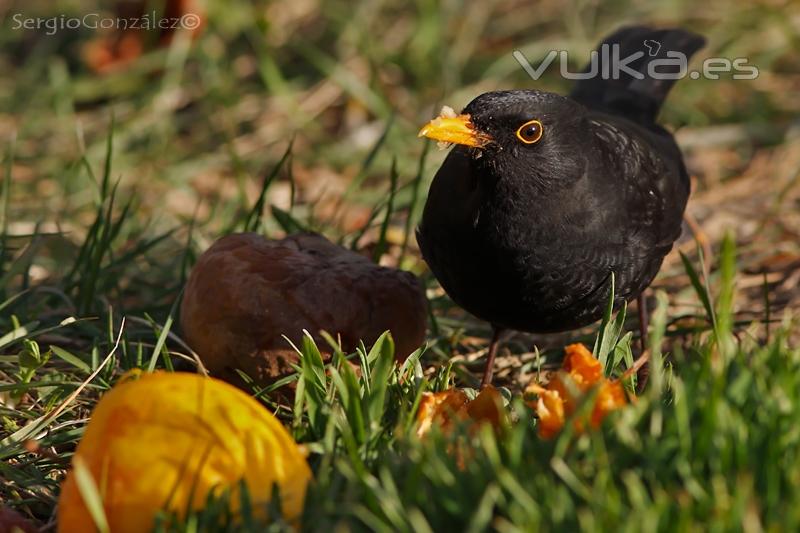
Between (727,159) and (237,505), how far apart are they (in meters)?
4.29

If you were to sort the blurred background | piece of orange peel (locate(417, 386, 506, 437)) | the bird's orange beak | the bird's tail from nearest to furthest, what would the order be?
piece of orange peel (locate(417, 386, 506, 437)) → the bird's orange beak → the bird's tail → the blurred background

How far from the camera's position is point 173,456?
89.7 inches

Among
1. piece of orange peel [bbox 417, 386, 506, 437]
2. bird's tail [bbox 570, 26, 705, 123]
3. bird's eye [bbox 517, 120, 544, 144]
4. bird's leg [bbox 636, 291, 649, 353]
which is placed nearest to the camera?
piece of orange peel [bbox 417, 386, 506, 437]

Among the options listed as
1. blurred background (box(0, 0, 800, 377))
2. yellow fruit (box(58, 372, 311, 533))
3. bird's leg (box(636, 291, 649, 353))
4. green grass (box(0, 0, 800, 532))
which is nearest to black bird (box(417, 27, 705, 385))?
green grass (box(0, 0, 800, 532))

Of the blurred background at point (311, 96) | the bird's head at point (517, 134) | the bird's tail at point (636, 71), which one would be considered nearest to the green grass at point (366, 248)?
the blurred background at point (311, 96)

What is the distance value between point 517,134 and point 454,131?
0.21 metres

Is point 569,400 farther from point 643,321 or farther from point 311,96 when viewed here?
point 311,96

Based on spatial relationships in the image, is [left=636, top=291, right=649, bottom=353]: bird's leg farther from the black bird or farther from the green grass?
the black bird

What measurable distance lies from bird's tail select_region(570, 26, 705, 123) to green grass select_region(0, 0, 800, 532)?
65 centimetres

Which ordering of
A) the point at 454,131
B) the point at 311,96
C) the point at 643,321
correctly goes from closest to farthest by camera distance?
the point at 454,131 → the point at 643,321 → the point at 311,96

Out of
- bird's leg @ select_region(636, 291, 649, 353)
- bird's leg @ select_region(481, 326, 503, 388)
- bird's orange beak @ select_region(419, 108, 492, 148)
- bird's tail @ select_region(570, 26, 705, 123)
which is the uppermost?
bird's tail @ select_region(570, 26, 705, 123)

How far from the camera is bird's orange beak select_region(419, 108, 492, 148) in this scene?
3059 millimetres

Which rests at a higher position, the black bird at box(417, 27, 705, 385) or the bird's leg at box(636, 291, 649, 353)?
the black bird at box(417, 27, 705, 385)

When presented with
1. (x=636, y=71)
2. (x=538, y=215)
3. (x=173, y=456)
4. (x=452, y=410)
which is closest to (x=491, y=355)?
(x=538, y=215)
